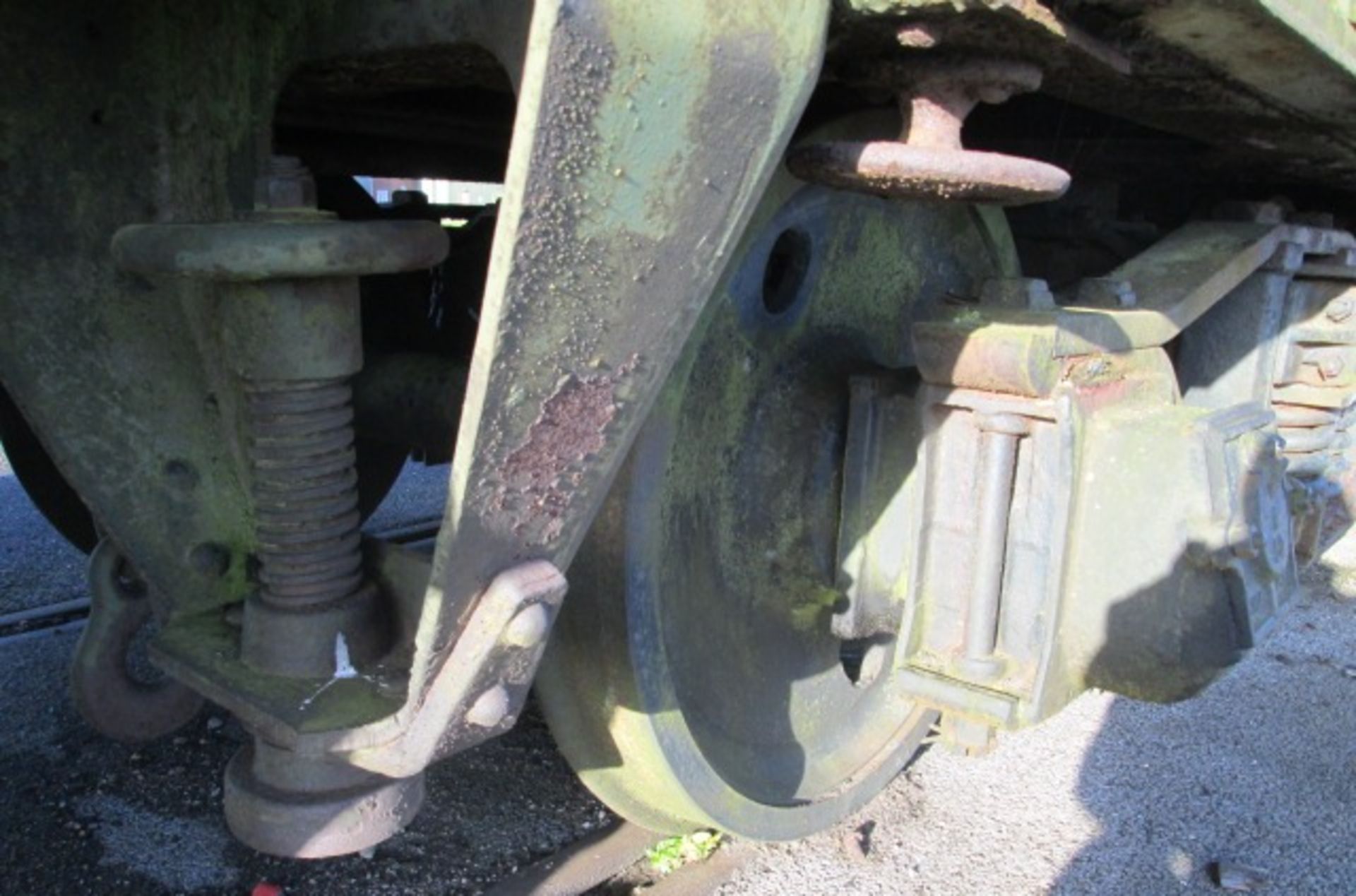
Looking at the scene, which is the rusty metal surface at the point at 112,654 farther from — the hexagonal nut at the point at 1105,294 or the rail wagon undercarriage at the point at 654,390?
the hexagonal nut at the point at 1105,294

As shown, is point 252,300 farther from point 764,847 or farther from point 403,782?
point 764,847

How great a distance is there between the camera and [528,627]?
1008 mm

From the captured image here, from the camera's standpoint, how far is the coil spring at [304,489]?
130 cm

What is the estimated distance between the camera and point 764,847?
6.97 ft

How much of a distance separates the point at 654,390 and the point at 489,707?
1.12 ft

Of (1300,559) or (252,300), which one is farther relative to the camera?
(1300,559)

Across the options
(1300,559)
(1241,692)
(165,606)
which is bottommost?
(1241,692)

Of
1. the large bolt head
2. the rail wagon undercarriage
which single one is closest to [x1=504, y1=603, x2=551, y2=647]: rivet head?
the rail wagon undercarriage

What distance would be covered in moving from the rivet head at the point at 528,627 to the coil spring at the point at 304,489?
452 mm

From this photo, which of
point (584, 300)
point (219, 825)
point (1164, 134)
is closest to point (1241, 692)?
point (1164, 134)

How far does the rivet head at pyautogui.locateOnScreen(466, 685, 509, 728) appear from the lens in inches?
42.2

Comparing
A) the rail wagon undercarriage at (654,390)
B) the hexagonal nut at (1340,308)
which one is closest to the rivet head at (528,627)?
the rail wagon undercarriage at (654,390)

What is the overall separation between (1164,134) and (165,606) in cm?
205

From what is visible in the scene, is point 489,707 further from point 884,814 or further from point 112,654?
point 884,814
